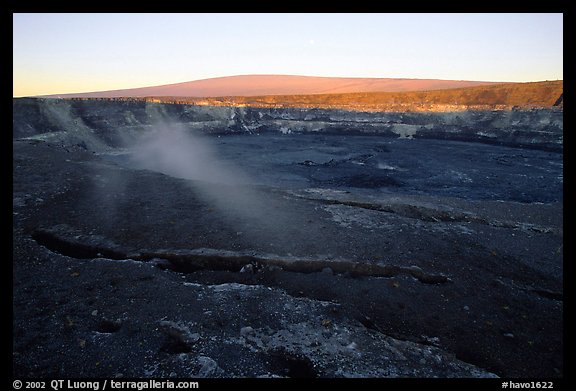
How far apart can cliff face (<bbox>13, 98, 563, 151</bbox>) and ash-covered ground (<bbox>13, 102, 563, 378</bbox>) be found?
10469 millimetres

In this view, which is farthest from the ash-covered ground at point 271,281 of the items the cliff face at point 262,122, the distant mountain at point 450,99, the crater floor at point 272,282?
the distant mountain at point 450,99

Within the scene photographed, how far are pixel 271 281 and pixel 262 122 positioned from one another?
88.2 feet

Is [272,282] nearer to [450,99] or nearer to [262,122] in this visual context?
[262,122]

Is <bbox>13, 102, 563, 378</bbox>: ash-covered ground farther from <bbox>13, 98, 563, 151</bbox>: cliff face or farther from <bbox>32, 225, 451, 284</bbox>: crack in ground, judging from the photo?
<bbox>13, 98, 563, 151</bbox>: cliff face

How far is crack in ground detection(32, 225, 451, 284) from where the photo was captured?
5.21 meters

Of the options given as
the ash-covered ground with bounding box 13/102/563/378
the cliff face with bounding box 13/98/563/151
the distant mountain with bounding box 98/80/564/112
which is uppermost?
the distant mountain with bounding box 98/80/564/112

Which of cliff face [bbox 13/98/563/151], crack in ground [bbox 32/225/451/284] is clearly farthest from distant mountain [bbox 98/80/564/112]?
crack in ground [bbox 32/225/451/284]

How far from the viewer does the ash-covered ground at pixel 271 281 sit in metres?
3.41

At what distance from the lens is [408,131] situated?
2642cm

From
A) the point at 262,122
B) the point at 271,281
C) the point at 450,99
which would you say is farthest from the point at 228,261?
the point at 450,99
